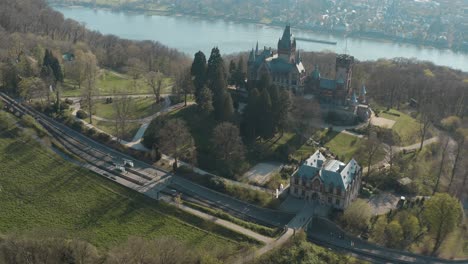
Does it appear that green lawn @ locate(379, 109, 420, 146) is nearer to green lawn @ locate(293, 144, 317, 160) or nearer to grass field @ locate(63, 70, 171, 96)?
green lawn @ locate(293, 144, 317, 160)

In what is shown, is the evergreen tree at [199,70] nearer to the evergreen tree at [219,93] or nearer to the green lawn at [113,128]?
the evergreen tree at [219,93]

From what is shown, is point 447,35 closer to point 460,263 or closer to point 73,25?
point 73,25

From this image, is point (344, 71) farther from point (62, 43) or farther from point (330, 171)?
point (62, 43)

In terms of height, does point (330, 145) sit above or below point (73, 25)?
below

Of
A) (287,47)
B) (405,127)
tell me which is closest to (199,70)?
(287,47)

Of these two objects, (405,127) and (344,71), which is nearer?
(405,127)

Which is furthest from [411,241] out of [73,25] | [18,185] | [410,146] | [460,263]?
[73,25]

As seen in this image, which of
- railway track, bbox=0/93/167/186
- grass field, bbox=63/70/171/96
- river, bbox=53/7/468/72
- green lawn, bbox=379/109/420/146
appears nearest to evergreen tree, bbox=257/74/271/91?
green lawn, bbox=379/109/420/146
